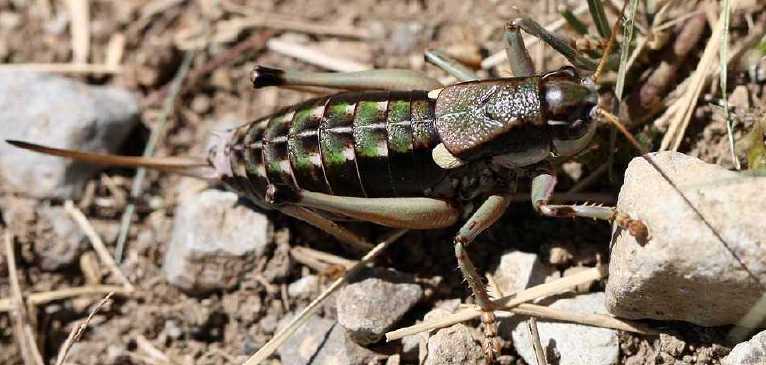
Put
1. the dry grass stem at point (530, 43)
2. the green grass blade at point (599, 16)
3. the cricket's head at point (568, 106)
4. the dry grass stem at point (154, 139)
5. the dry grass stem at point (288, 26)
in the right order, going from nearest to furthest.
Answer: the cricket's head at point (568, 106)
the green grass blade at point (599, 16)
the dry grass stem at point (530, 43)
the dry grass stem at point (154, 139)
the dry grass stem at point (288, 26)

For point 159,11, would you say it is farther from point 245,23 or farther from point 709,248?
point 709,248

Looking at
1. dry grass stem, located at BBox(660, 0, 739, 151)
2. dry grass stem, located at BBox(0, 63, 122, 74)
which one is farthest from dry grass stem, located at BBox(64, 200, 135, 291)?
dry grass stem, located at BBox(660, 0, 739, 151)

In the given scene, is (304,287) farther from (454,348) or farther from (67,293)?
(67,293)

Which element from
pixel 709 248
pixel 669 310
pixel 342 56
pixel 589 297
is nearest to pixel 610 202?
pixel 589 297

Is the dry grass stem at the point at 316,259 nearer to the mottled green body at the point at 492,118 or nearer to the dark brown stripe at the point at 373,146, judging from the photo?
the dark brown stripe at the point at 373,146

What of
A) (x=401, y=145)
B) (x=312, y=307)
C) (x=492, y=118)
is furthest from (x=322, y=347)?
(x=492, y=118)

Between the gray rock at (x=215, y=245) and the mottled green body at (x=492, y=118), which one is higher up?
the mottled green body at (x=492, y=118)

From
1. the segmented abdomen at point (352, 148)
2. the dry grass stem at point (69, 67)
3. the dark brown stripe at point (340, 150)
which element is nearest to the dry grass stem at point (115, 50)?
the dry grass stem at point (69, 67)
